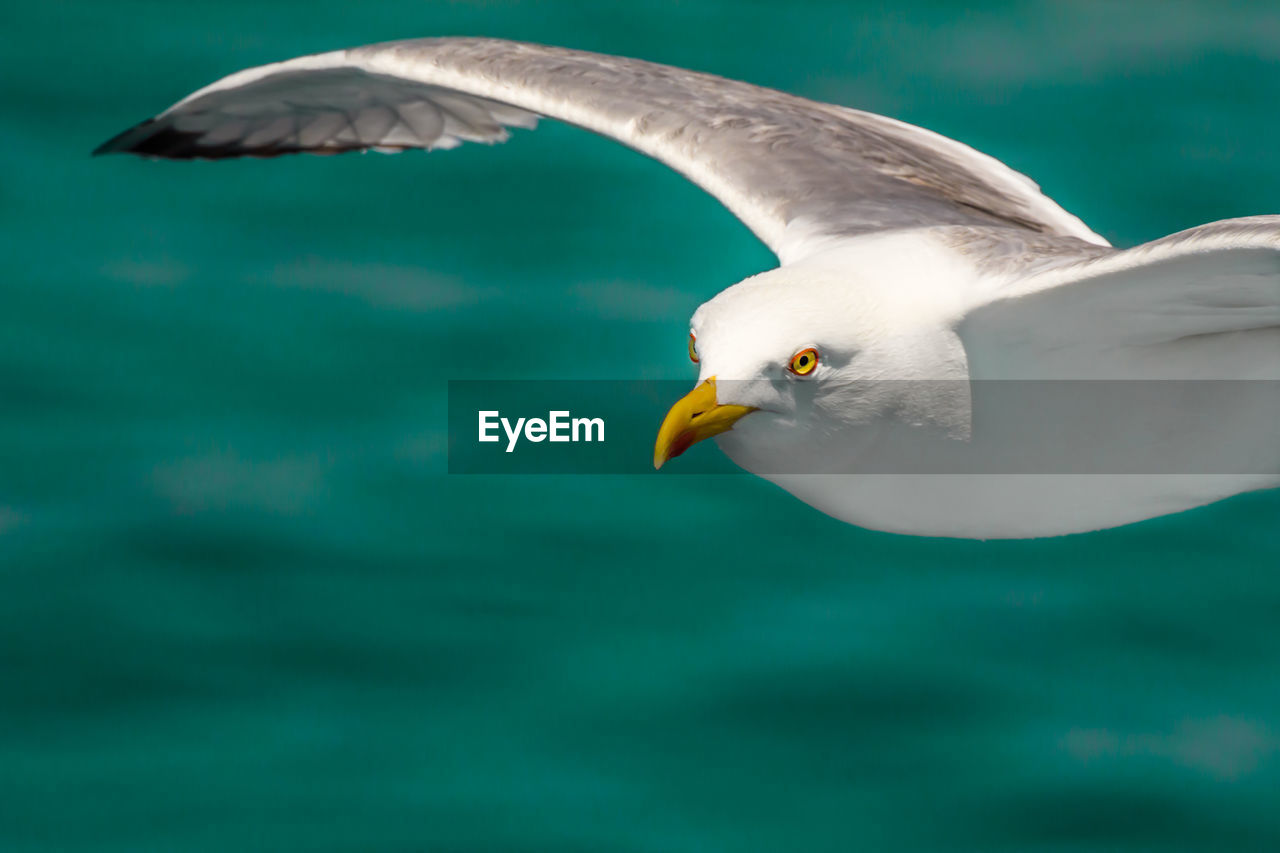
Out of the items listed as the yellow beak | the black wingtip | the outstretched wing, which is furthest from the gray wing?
the yellow beak

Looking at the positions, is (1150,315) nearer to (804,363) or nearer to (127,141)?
(804,363)

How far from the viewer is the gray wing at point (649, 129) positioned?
8094 millimetres

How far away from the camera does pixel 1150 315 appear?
6.73 m

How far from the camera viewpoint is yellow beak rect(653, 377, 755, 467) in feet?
20.6

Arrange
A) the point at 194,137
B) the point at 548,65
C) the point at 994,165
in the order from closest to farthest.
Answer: the point at 548,65 < the point at 994,165 < the point at 194,137

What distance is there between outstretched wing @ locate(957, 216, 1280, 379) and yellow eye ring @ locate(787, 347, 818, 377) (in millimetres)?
638

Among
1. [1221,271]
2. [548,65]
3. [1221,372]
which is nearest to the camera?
[1221,271]

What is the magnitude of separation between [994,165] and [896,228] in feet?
8.02

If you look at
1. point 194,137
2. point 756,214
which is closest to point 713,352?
point 756,214

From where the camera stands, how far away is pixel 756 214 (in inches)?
313

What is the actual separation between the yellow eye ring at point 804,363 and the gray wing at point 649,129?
3.75ft

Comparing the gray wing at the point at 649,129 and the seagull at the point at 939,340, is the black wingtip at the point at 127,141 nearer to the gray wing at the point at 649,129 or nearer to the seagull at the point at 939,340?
the gray wing at the point at 649,129

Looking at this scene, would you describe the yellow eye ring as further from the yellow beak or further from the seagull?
the yellow beak

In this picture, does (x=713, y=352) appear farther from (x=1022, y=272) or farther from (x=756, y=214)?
(x=756, y=214)
